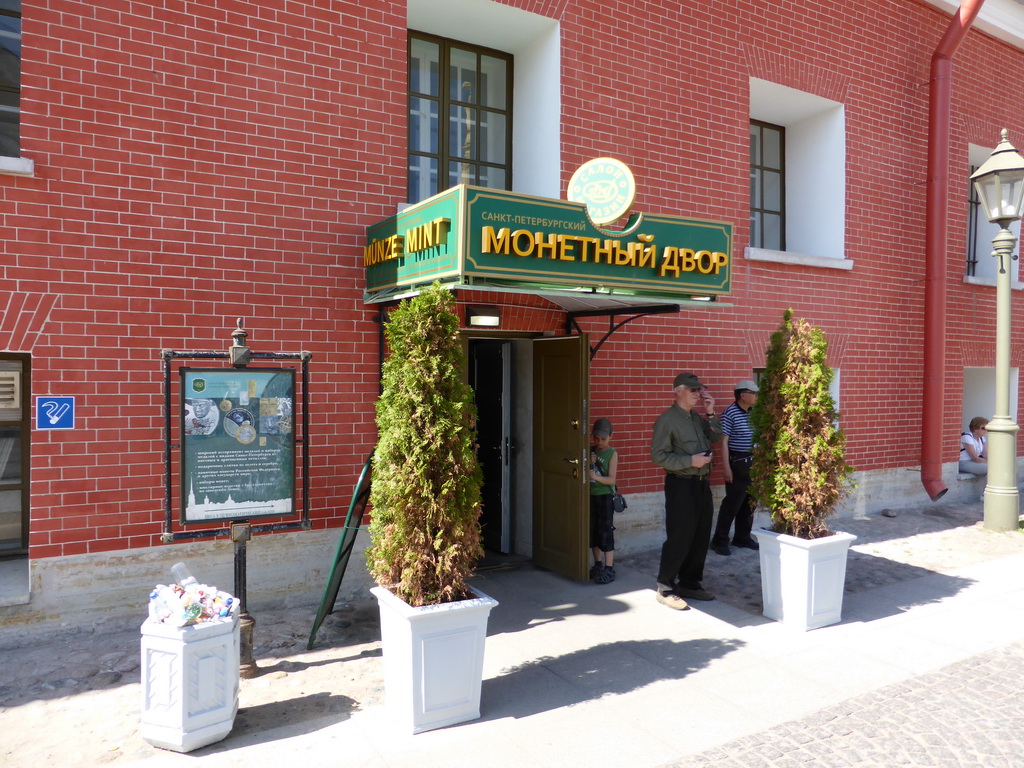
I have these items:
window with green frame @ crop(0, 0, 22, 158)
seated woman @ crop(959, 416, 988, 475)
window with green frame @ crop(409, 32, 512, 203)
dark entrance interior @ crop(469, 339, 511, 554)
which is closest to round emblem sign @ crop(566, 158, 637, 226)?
window with green frame @ crop(409, 32, 512, 203)

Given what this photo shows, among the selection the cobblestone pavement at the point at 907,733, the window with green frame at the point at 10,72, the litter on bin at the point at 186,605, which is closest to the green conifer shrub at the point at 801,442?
the cobblestone pavement at the point at 907,733

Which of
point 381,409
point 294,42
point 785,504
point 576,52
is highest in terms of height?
point 576,52

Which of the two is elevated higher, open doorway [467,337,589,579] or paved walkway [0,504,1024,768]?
open doorway [467,337,589,579]

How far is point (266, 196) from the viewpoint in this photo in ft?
18.9

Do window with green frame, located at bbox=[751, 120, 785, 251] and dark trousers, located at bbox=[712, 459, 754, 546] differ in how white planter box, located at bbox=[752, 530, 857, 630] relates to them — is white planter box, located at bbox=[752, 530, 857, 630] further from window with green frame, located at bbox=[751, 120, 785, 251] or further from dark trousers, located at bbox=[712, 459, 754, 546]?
window with green frame, located at bbox=[751, 120, 785, 251]

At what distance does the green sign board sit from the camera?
4660 millimetres

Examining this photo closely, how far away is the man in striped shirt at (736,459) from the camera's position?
25.2 ft

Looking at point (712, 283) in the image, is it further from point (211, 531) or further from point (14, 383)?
point (14, 383)

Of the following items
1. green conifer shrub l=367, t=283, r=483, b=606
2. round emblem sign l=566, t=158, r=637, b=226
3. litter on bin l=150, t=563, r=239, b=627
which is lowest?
litter on bin l=150, t=563, r=239, b=627

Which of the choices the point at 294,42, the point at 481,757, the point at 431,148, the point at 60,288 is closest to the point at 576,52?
the point at 431,148

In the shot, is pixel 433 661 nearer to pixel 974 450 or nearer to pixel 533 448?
pixel 533 448

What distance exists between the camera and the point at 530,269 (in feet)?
16.0

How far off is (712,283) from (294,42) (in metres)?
3.94

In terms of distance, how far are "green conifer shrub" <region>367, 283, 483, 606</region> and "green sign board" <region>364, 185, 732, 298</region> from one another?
54 cm
